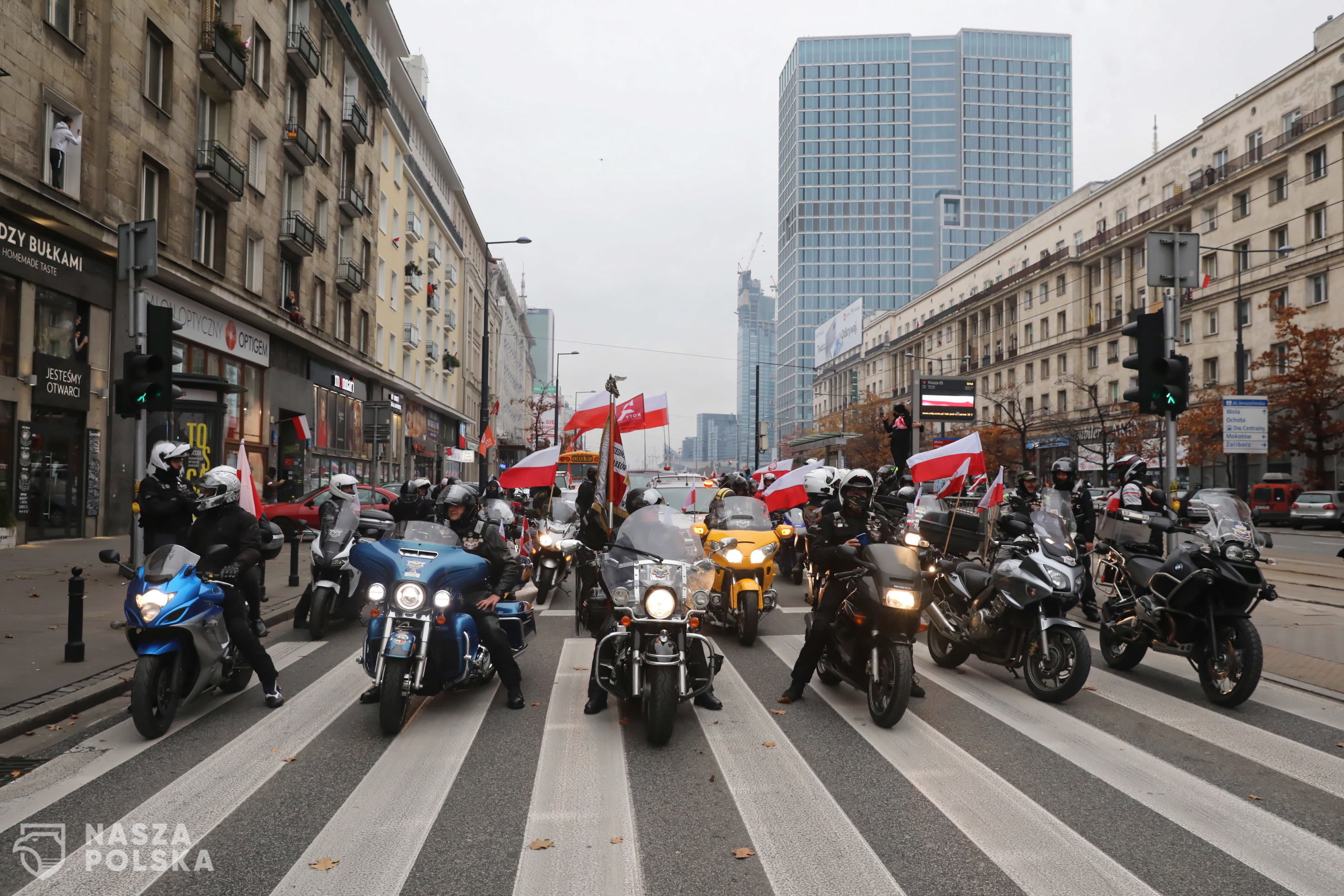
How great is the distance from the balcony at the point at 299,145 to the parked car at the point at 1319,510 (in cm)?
3432

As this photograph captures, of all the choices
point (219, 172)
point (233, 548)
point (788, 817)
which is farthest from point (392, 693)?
point (219, 172)

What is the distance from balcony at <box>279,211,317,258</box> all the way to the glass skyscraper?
89431mm

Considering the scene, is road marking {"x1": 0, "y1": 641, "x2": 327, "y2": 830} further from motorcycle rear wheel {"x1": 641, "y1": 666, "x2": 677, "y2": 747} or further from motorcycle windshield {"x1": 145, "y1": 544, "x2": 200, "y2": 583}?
motorcycle rear wheel {"x1": 641, "y1": 666, "x2": 677, "y2": 747}

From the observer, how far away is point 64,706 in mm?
5621

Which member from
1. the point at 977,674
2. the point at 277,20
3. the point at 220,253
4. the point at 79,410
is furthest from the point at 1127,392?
the point at 277,20

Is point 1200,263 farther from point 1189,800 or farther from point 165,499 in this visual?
point 165,499

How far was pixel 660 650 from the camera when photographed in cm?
514

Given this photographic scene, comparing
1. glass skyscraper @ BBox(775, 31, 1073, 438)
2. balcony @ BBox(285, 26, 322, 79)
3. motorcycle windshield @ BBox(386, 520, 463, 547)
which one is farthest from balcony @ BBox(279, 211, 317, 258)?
glass skyscraper @ BBox(775, 31, 1073, 438)

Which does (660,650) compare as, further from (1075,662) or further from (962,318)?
(962,318)

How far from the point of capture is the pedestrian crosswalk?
3412mm

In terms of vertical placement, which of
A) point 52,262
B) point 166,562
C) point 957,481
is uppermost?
point 52,262

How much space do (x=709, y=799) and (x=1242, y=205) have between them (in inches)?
1904

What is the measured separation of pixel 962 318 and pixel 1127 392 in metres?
68.5

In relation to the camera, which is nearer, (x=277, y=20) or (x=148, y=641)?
(x=148, y=641)
